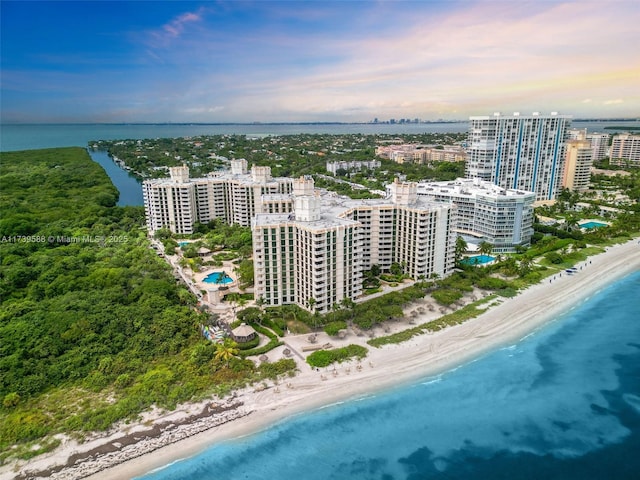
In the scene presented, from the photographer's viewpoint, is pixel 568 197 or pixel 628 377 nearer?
pixel 628 377

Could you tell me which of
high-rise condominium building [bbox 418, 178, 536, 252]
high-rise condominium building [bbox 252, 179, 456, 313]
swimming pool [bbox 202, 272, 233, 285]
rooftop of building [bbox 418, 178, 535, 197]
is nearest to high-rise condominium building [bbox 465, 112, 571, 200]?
rooftop of building [bbox 418, 178, 535, 197]

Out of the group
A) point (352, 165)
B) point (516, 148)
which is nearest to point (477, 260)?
point (516, 148)

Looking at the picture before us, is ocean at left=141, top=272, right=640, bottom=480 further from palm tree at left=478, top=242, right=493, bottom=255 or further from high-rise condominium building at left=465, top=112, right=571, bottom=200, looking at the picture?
high-rise condominium building at left=465, top=112, right=571, bottom=200

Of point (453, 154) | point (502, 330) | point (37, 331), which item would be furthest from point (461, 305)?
point (453, 154)

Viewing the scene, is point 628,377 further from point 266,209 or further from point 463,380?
point 266,209

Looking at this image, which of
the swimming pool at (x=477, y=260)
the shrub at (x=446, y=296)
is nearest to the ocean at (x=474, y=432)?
the shrub at (x=446, y=296)

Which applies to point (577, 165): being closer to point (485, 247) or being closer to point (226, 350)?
point (485, 247)
